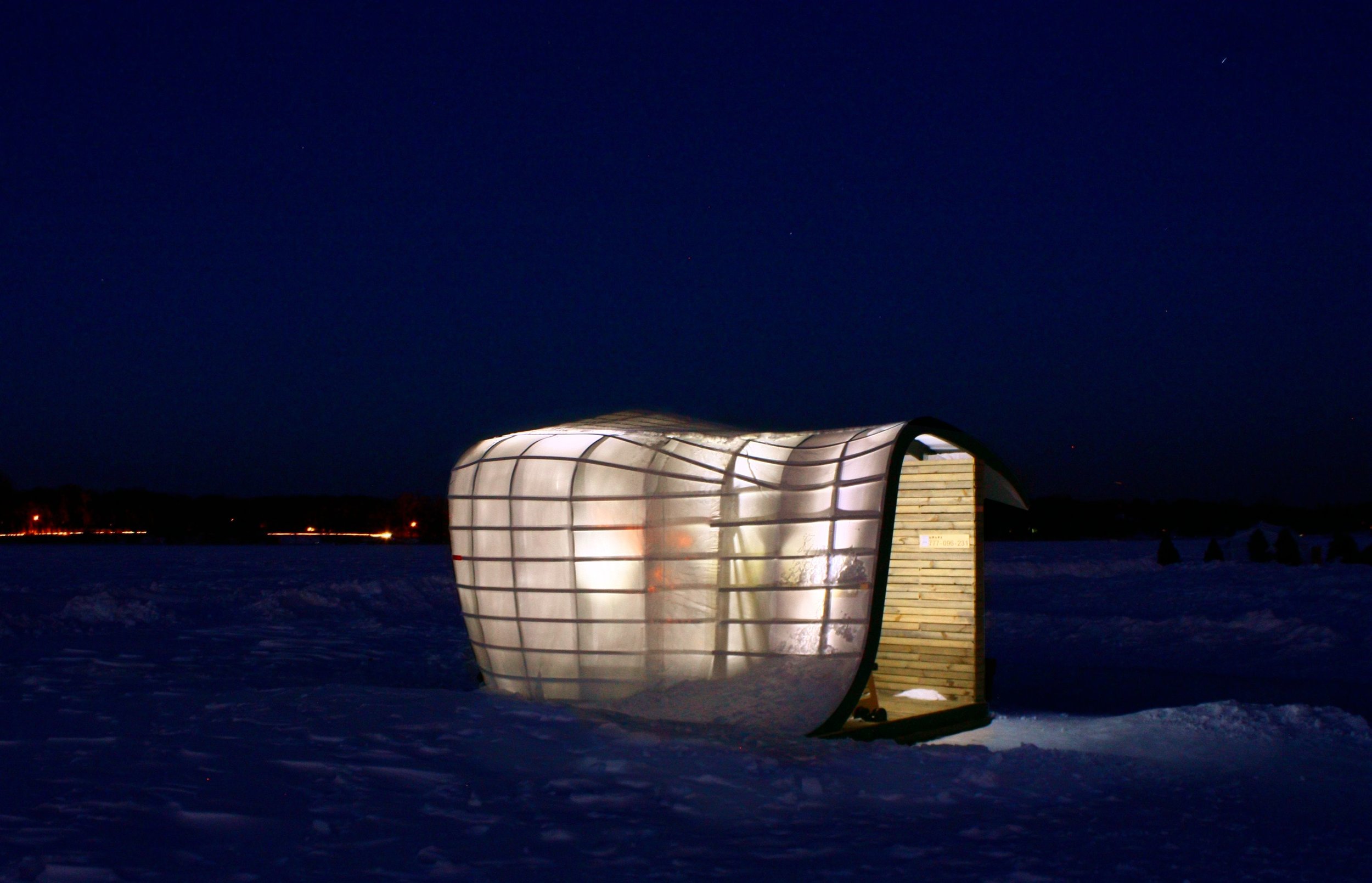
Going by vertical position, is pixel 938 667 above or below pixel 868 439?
below

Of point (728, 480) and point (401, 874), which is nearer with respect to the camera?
point (401, 874)

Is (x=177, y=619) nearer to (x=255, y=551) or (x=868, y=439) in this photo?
(x=868, y=439)

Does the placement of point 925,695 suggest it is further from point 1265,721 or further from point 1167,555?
point 1167,555

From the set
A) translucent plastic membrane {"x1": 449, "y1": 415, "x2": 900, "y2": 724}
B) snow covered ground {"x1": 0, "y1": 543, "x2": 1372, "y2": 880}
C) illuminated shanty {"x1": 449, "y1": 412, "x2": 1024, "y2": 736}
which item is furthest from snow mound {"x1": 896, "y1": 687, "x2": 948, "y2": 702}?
translucent plastic membrane {"x1": 449, "y1": 415, "x2": 900, "y2": 724}

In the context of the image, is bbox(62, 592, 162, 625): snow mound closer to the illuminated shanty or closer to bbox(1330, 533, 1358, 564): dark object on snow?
the illuminated shanty

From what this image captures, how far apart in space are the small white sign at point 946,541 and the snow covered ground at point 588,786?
5.20ft

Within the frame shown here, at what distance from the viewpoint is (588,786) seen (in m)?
5.51

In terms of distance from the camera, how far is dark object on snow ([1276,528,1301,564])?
26.8 meters

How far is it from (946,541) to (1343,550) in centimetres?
2469

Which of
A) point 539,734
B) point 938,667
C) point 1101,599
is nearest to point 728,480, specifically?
point 539,734

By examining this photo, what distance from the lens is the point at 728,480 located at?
7.77 meters

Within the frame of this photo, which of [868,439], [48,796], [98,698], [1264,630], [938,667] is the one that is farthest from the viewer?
[1264,630]

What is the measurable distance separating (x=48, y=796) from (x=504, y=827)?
194cm

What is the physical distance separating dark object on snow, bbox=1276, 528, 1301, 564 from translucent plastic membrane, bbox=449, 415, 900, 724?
2362 centimetres
